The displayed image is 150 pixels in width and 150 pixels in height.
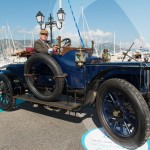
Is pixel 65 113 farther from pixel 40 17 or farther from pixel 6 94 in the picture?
pixel 40 17

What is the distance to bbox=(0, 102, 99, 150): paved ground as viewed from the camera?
3824 millimetres

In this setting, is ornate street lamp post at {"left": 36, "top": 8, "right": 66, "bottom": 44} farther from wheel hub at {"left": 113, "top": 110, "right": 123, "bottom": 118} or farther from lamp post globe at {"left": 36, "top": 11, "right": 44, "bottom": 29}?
wheel hub at {"left": 113, "top": 110, "right": 123, "bottom": 118}

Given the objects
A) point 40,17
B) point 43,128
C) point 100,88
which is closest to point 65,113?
point 43,128

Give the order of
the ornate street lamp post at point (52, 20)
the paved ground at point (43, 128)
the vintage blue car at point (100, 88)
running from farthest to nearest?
the ornate street lamp post at point (52, 20) → the paved ground at point (43, 128) → the vintage blue car at point (100, 88)

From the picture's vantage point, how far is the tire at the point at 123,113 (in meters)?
3.30

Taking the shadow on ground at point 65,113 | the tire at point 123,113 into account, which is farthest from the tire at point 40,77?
the tire at point 123,113

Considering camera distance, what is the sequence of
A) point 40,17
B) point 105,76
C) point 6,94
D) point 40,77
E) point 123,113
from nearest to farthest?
point 123,113, point 105,76, point 40,77, point 6,94, point 40,17

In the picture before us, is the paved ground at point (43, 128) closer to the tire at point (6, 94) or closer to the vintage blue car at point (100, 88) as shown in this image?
the tire at point (6, 94)

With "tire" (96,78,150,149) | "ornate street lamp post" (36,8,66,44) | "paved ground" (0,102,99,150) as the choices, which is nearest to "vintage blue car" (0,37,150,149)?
"tire" (96,78,150,149)

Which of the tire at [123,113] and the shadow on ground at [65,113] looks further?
the shadow on ground at [65,113]

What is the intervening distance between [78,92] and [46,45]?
4.45 ft

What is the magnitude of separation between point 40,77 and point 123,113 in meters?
2.26

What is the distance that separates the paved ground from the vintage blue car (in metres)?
0.46

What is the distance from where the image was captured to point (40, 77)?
17.3ft
